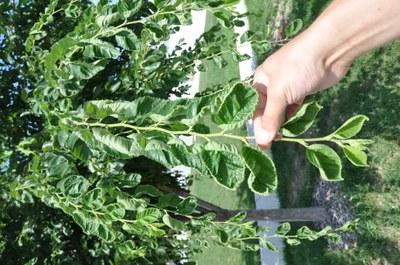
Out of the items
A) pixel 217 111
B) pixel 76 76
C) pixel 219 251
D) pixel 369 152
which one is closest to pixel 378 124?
pixel 369 152

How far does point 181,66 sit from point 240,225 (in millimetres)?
1525

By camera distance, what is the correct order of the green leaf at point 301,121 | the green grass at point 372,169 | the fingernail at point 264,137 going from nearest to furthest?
the green leaf at point 301,121
the fingernail at point 264,137
the green grass at point 372,169

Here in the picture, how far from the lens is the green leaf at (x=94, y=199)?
2.51m

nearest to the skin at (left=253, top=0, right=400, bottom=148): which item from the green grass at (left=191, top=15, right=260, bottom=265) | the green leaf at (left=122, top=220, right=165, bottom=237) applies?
the green leaf at (left=122, top=220, right=165, bottom=237)

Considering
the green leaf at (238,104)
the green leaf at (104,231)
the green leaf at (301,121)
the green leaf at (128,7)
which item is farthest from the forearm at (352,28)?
the green leaf at (104,231)

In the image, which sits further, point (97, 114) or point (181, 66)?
point (181, 66)

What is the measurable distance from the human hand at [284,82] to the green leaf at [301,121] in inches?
3.6

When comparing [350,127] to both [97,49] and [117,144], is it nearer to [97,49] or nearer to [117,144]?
[117,144]

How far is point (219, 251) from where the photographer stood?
10406 millimetres

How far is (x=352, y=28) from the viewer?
1759 mm

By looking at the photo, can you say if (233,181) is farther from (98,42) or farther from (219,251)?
(219,251)

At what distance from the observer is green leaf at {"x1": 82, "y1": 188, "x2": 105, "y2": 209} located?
2.51 metres

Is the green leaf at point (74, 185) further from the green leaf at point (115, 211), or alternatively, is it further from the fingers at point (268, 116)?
the fingers at point (268, 116)

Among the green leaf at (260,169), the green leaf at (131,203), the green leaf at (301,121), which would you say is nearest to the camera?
the green leaf at (260,169)
